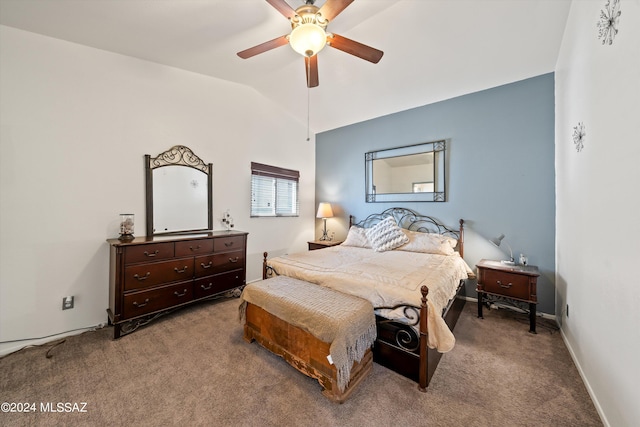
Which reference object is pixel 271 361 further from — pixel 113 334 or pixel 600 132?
pixel 600 132

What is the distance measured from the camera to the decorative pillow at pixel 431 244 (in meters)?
3.17

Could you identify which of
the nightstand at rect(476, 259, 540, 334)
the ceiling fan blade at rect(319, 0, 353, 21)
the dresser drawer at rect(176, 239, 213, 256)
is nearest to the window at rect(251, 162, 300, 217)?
the dresser drawer at rect(176, 239, 213, 256)

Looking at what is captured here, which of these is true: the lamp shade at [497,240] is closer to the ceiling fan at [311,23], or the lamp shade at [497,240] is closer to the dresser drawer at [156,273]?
the ceiling fan at [311,23]

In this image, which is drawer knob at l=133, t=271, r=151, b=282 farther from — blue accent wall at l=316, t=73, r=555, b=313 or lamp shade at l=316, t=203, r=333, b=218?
blue accent wall at l=316, t=73, r=555, b=313

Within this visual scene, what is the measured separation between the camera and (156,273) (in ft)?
8.48

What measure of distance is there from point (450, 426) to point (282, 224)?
3714 millimetres

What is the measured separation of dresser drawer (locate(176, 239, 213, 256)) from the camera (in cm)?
278

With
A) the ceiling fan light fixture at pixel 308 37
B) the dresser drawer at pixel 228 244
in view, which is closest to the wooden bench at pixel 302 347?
the dresser drawer at pixel 228 244

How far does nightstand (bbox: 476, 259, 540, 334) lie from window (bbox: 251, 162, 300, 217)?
132 inches

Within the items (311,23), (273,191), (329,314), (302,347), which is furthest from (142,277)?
(311,23)

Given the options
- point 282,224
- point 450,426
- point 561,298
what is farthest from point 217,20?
point 561,298

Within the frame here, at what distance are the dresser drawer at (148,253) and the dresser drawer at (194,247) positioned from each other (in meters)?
0.10

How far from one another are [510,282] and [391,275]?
1.59 metres

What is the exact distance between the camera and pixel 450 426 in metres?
1.41
